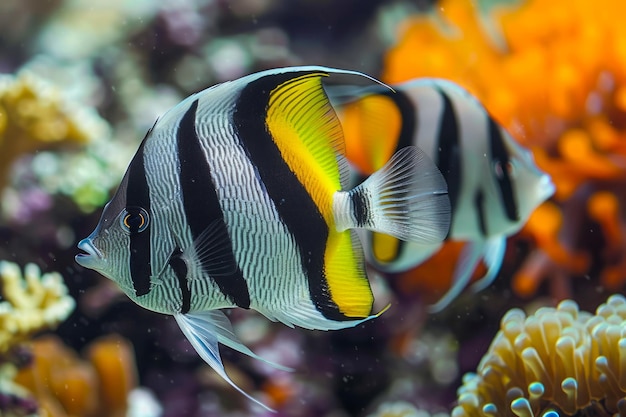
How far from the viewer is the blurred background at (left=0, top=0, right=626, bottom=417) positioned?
93.0 inches

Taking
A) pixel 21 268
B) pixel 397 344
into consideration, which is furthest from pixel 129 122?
pixel 397 344

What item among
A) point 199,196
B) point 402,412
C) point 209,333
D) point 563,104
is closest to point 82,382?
point 402,412

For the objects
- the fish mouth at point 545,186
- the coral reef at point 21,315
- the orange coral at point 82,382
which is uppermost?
the fish mouth at point 545,186

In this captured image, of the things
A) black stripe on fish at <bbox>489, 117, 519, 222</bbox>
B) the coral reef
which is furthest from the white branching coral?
black stripe on fish at <bbox>489, 117, 519, 222</bbox>

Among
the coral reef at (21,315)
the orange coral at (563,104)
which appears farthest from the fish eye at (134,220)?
the orange coral at (563,104)

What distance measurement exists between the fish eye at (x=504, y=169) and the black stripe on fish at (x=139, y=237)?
4.54 feet

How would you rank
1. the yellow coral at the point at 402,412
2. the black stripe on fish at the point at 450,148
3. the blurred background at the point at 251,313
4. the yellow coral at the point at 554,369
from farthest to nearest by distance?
the blurred background at the point at 251,313 < the black stripe on fish at the point at 450,148 < the yellow coral at the point at 402,412 < the yellow coral at the point at 554,369

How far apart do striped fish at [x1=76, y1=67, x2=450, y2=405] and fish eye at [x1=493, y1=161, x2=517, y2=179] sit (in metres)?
1.13

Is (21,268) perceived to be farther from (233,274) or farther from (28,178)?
(233,274)

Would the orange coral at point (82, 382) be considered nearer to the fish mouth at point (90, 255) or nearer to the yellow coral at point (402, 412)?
the yellow coral at point (402, 412)

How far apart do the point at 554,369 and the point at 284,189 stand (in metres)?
0.96

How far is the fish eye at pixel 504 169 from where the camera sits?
6.88 feet

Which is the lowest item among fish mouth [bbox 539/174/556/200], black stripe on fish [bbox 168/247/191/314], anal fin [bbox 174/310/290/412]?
fish mouth [bbox 539/174/556/200]

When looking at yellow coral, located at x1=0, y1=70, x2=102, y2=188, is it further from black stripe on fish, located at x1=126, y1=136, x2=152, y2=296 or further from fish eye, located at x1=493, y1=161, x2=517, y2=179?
black stripe on fish, located at x1=126, y1=136, x2=152, y2=296
